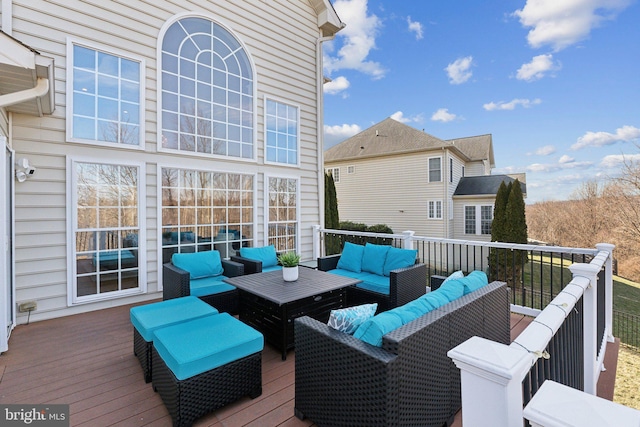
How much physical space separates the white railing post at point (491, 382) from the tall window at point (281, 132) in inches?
232

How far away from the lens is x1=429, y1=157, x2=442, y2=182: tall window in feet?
44.7

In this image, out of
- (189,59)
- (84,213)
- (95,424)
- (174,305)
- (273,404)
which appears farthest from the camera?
(189,59)

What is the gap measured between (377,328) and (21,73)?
151 inches

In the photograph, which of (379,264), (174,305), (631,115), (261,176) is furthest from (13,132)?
(631,115)

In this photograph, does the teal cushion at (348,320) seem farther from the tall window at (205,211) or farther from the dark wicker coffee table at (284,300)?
the tall window at (205,211)

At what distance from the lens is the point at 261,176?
6266mm

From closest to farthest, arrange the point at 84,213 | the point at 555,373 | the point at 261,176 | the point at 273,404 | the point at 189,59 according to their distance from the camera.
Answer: the point at 555,373, the point at 273,404, the point at 84,213, the point at 189,59, the point at 261,176

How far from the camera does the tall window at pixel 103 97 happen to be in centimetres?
424

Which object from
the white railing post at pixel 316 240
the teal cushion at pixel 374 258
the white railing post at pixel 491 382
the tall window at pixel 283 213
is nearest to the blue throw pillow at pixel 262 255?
the tall window at pixel 283 213

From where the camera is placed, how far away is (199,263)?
175 inches

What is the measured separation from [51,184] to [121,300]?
1.93m

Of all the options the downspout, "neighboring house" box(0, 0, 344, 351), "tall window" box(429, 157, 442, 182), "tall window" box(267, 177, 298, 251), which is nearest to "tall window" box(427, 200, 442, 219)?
"tall window" box(429, 157, 442, 182)

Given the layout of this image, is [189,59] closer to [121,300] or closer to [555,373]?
[121,300]

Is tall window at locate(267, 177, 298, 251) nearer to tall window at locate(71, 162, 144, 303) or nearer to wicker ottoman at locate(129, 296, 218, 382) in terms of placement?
tall window at locate(71, 162, 144, 303)
